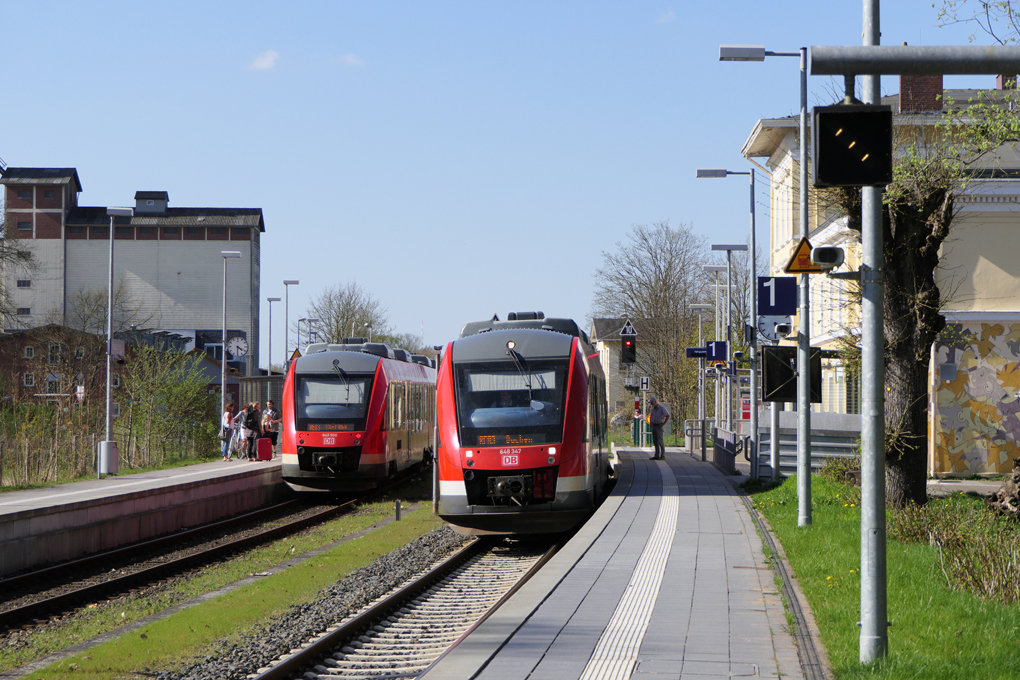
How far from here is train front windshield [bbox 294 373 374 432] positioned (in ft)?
76.2

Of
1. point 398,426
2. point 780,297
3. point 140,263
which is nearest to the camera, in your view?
point 780,297

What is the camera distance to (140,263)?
8875 centimetres

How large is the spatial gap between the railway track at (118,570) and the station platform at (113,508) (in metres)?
0.53

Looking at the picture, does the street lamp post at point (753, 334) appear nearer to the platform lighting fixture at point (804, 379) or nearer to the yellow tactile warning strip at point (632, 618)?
the platform lighting fixture at point (804, 379)

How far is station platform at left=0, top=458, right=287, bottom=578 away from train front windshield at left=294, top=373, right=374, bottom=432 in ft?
6.93

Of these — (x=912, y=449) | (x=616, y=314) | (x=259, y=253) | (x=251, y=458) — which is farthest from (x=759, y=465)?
(x=259, y=253)

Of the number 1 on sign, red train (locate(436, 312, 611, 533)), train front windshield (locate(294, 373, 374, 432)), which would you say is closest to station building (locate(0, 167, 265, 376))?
train front windshield (locate(294, 373, 374, 432))

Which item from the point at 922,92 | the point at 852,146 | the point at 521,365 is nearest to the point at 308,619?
the point at 521,365

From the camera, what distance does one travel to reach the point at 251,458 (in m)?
32.1

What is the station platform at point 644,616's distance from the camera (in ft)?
22.0

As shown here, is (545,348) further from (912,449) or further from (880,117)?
(880,117)

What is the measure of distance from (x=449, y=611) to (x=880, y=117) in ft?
22.5

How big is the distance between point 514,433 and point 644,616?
22.6 ft

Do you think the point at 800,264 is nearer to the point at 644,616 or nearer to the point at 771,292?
the point at 644,616
